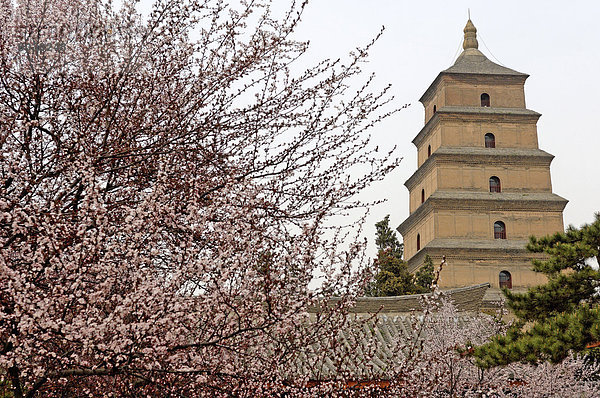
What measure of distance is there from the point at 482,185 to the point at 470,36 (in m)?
10.0

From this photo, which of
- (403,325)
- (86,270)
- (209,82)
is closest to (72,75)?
(209,82)

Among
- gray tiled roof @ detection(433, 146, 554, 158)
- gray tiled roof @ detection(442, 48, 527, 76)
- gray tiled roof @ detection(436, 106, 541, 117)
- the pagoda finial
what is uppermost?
the pagoda finial

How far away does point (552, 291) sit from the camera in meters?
12.2

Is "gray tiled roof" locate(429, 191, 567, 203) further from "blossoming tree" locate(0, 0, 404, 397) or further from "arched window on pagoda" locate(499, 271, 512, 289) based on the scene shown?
"blossoming tree" locate(0, 0, 404, 397)

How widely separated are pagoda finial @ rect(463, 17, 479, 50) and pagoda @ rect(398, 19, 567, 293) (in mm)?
3453

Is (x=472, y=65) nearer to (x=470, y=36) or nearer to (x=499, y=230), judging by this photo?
(x=470, y=36)

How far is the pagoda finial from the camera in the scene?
3681 cm

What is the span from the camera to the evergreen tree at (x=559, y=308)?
10531mm

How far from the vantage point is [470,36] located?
122 ft

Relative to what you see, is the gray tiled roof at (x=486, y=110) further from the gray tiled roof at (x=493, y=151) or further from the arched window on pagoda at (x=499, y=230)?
the arched window on pagoda at (x=499, y=230)

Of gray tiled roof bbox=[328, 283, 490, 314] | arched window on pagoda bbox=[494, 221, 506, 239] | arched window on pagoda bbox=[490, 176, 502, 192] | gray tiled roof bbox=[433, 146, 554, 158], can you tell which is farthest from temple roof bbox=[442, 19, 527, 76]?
gray tiled roof bbox=[328, 283, 490, 314]

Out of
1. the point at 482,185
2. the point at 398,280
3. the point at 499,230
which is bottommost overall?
the point at 398,280

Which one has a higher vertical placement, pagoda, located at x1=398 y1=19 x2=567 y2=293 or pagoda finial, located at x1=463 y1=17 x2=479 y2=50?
pagoda finial, located at x1=463 y1=17 x2=479 y2=50

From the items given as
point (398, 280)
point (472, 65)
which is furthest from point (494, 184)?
point (398, 280)
